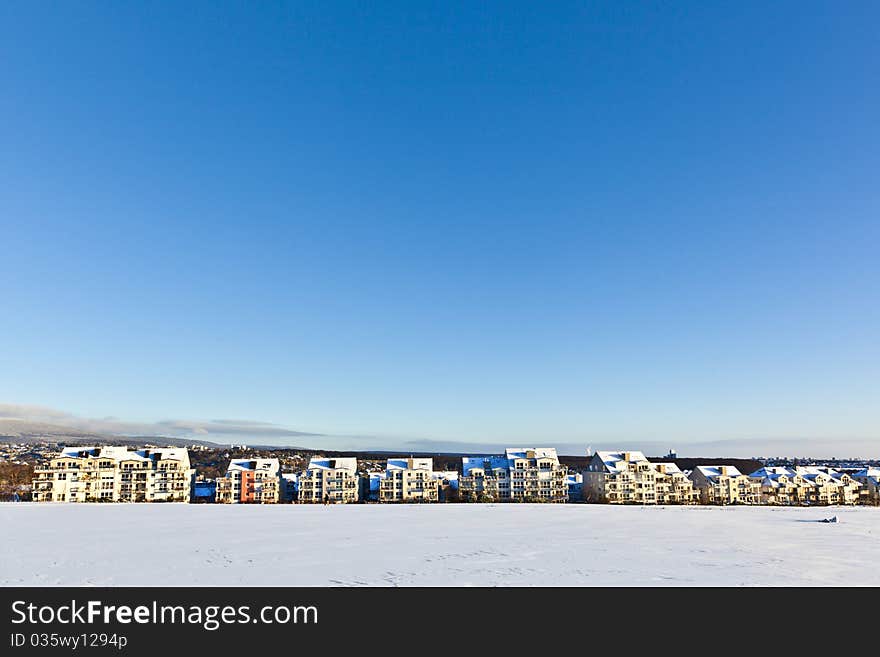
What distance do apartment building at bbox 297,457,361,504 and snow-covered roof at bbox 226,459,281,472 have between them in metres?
5.40

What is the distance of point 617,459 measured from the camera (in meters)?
89.0

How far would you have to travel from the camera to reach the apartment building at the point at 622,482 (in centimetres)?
8506

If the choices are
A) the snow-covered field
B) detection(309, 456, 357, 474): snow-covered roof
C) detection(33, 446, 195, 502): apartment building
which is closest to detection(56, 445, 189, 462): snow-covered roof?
detection(33, 446, 195, 502): apartment building

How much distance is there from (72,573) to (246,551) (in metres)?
7.85

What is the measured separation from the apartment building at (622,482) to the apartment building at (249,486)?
44355mm

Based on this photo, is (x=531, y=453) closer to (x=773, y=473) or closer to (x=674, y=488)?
(x=674, y=488)

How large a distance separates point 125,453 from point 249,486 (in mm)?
17640

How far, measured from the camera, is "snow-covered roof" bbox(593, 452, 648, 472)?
86688 millimetres

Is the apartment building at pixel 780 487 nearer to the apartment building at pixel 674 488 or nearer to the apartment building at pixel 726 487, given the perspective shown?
the apartment building at pixel 726 487
